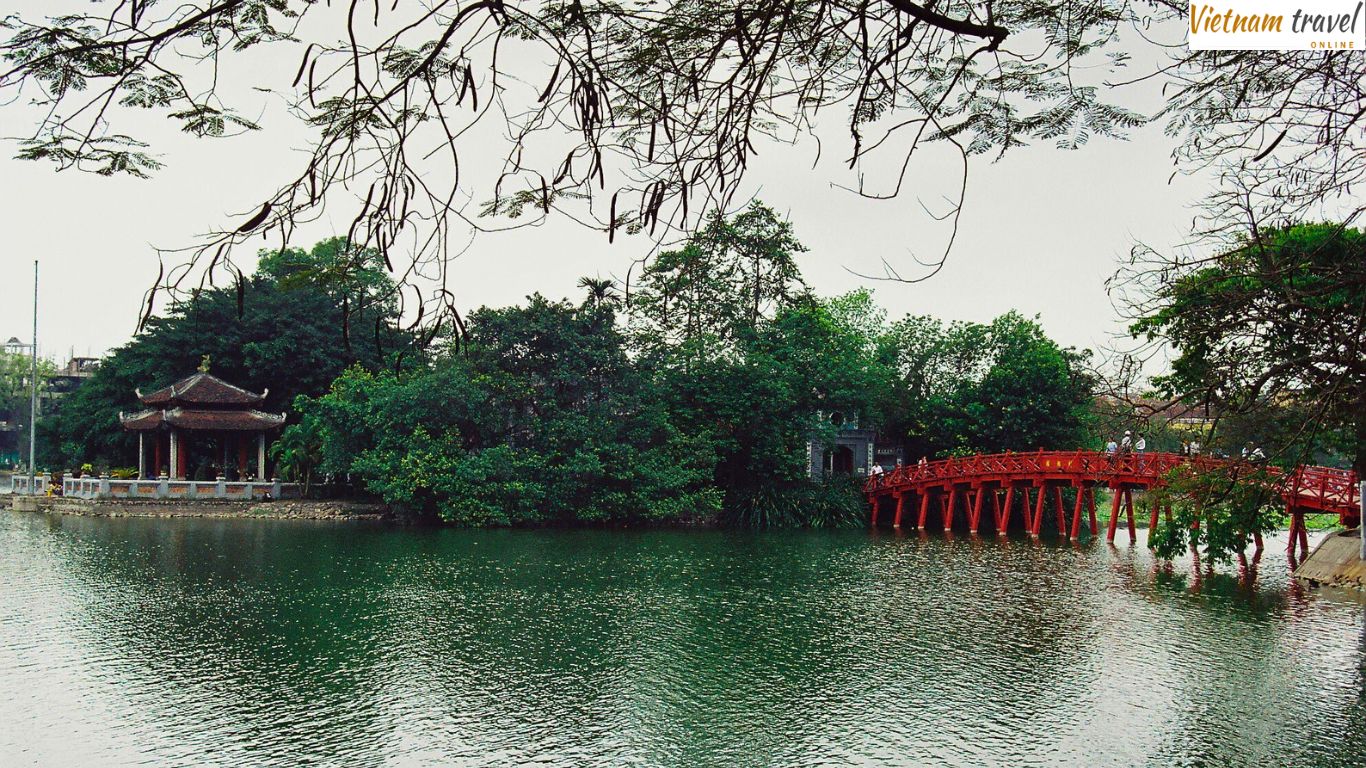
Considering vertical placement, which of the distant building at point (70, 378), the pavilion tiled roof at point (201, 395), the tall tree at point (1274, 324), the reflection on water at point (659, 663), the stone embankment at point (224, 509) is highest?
the distant building at point (70, 378)

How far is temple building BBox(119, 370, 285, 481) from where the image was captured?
2214cm

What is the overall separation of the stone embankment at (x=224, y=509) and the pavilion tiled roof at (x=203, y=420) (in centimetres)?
157

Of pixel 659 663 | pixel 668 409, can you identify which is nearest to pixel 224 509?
pixel 668 409

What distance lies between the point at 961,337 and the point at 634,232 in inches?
845

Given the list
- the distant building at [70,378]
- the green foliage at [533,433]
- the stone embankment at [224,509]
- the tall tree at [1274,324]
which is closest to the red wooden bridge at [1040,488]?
the green foliage at [533,433]

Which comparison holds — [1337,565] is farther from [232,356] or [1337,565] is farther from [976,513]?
[232,356]

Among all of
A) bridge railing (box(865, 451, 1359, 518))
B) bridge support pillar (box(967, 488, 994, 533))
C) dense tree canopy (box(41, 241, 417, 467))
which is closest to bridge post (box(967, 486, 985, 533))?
bridge support pillar (box(967, 488, 994, 533))

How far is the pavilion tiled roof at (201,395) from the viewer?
2214 centimetres

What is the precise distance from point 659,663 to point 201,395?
17058 mm

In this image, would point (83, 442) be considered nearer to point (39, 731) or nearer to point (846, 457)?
point (846, 457)

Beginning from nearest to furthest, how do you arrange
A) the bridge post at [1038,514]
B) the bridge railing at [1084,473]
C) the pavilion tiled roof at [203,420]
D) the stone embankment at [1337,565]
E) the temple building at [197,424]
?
1. the stone embankment at [1337,565]
2. the bridge railing at [1084,473]
3. the bridge post at [1038,514]
4. the pavilion tiled roof at [203,420]
5. the temple building at [197,424]

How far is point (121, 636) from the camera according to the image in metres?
8.96

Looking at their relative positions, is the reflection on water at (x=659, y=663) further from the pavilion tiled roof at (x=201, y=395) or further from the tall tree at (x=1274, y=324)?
the pavilion tiled roof at (x=201, y=395)

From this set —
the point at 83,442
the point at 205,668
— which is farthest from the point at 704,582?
the point at 83,442
